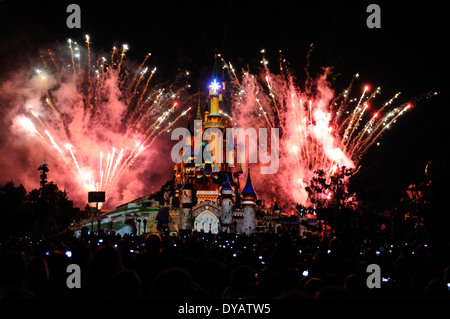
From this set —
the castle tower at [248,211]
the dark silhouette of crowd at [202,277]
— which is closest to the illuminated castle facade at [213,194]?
the castle tower at [248,211]

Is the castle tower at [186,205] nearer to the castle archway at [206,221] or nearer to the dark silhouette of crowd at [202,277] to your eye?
the castle archway at [206,221]

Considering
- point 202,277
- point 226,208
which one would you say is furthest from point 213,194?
point 202,277

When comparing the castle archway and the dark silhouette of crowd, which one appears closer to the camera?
the dark silhouette of crowd

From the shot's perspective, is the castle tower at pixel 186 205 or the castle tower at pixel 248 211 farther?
the castle tower at pixel 248 211

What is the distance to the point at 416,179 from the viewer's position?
18.4 metres

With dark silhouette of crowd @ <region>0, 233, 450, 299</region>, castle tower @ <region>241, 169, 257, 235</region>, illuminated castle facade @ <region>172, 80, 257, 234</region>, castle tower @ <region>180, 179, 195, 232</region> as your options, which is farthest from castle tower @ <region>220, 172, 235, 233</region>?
dark silhouette of crowd @ <region>0, 233, 450, 299</region>

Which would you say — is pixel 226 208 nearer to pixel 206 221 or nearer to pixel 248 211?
pixel 206 221

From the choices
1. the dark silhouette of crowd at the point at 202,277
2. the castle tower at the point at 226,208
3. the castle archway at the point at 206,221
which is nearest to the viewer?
the dark silhouette of crowd at the point at 202,277

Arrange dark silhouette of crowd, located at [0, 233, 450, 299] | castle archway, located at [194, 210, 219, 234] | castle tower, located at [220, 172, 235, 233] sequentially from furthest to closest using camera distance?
castle archway, located at [194, 210, 219, 234], castle tower, located at [220, 172, 235, 233], dark silhouette of crowd, located at [0, 233, 450, 299]

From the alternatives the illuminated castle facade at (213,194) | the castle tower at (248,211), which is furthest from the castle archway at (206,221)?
the castle tower at (248,211)

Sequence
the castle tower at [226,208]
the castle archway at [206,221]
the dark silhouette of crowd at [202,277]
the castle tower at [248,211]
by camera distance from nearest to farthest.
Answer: the dark silhouette of crowd at [202,277], the castle tower at [226,208], the castle archway at [206,221], the castle tower at [248,211]

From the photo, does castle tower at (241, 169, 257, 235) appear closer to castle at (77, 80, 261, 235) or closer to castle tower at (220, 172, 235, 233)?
castle at (77, 80, 261, 235)
